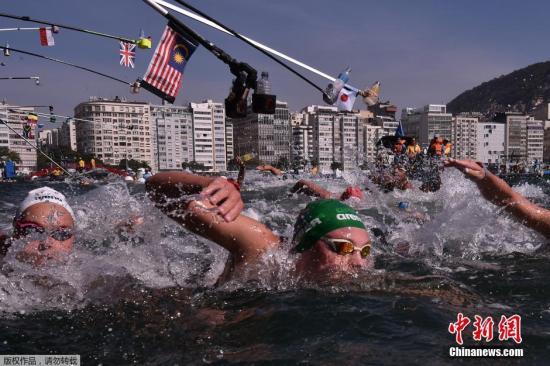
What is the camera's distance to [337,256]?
3000 millimetres

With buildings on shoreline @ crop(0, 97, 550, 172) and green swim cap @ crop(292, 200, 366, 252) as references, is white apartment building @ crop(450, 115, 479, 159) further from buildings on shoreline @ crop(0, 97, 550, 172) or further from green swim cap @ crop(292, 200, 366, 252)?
green swim cap @ crop(292, 200, 366, 252)

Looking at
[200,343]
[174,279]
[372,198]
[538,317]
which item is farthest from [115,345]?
[372,198]

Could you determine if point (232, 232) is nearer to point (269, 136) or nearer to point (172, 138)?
point (269, 136)

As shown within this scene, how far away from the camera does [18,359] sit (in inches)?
92.3

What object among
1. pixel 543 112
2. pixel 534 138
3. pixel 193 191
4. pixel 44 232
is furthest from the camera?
pixel 543 112

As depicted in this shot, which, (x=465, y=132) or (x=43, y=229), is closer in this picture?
(x=43, y=229)

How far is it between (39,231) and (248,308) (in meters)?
2.03

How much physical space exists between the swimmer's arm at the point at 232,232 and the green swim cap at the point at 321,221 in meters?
0.22

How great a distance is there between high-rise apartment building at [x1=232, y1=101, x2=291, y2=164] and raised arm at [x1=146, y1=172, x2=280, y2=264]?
118 metres

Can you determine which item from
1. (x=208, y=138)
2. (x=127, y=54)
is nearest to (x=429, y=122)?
(x=208, y=138)

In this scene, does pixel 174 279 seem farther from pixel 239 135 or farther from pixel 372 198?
pixel 239 135

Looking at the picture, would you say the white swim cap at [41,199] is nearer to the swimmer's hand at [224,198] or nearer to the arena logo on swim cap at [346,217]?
the swimmer's hand at [224,198]

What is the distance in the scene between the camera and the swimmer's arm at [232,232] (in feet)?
9.02

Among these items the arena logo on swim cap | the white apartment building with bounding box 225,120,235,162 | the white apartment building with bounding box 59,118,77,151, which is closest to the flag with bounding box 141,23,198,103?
the arena logo on swim cap
